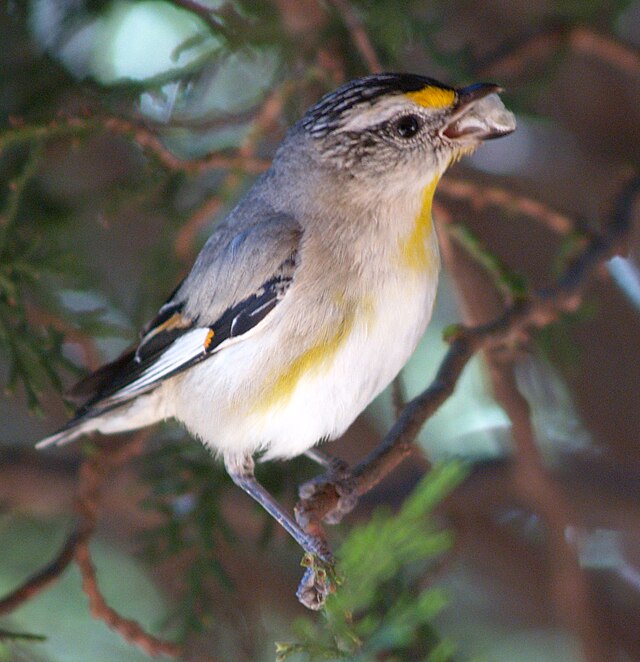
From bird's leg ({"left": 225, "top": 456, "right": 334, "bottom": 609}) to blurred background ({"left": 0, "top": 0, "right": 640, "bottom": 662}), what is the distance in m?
0.16

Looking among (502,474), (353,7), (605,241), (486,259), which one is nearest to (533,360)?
(502,474)

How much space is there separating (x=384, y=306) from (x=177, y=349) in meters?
0.49

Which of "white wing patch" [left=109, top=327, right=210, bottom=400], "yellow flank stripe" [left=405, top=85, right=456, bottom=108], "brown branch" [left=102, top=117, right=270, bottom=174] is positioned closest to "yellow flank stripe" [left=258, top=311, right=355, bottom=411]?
"white wing patch" [left=109, top=327, right=210, bottom=400]

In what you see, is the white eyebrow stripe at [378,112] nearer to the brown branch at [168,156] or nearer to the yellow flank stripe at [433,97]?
the yellow flank stripe at [433,97]

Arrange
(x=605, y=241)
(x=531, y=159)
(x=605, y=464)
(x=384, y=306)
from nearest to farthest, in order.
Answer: (x=384, y=306) → (x=605, y=241) → (x=605, y=464) → (x=531, y=159)

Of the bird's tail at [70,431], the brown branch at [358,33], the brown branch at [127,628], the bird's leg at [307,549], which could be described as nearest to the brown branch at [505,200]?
the brown branch at [358,33]

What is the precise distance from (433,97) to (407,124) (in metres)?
0.07

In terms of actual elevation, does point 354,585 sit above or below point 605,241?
above

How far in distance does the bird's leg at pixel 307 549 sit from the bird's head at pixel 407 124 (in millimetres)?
663

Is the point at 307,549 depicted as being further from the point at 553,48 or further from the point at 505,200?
the point at 553,48

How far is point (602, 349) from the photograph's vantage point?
320 cm

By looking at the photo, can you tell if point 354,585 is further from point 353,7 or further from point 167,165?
point 353,7

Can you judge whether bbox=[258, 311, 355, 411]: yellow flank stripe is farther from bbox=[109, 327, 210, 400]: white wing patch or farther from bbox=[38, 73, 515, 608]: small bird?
bbox=[109, 327, 210, 400]: white wing patch

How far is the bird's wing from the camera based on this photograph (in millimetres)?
1784
